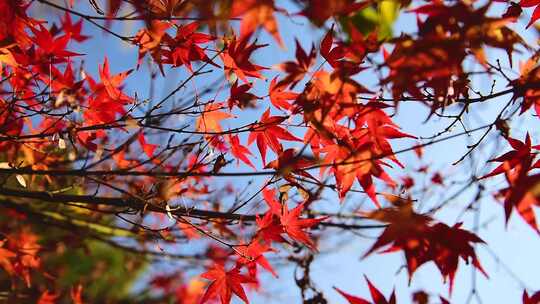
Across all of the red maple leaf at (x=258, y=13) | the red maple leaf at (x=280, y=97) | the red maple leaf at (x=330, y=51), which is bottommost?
the red maple leaf at (x=258, y=13)

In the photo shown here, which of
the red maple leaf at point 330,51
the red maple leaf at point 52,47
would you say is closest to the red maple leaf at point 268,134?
the red maple leaf at point 330,51

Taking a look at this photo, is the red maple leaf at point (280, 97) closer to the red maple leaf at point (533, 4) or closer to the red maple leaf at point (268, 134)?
the red maple leaf at point (268, 134)

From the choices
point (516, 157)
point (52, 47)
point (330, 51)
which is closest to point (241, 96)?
point (330, 51)

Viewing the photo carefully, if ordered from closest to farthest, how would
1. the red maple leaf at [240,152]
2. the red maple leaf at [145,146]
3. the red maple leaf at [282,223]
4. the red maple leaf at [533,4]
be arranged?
the red maple leaf at [533,4] < the red maple leaf at [282,223] < the red maple leaf at [240,152] < the red maple leaf at [145,146]

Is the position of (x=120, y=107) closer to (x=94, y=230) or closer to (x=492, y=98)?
(x=94, y=230)

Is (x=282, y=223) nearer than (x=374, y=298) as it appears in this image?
No

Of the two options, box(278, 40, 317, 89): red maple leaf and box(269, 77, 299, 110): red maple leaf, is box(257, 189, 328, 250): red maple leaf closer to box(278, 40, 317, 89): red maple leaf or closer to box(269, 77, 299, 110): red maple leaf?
box(269, 77, 299, 110): red maple leaf

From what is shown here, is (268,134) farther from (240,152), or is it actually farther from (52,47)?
(52,47)

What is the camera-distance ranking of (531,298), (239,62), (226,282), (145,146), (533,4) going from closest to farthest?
(531,298) < (533,4) < (239,62) < (226,282) < (145,146)

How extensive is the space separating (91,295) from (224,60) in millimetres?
6773

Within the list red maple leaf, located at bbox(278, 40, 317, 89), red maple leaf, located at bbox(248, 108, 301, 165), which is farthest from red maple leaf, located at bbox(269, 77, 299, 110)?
red maple leaf, located at bbox(278, 40, 317, 89)

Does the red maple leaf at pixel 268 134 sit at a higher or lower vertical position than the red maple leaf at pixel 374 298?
higher

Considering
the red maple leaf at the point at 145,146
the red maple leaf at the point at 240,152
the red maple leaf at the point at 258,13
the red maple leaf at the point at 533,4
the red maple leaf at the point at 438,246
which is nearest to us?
Answer: the red maple leaf at the point at 258,13

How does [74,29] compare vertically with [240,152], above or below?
above
